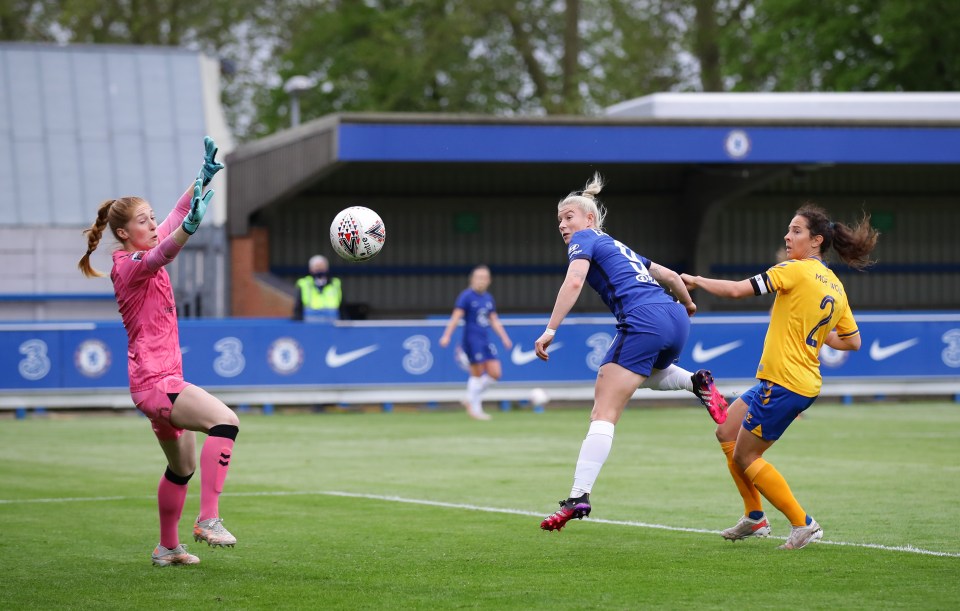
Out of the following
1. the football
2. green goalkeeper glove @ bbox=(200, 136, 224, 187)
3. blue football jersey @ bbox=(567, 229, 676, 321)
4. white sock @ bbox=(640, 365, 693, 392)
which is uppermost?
green goalkeeper glove @ bbox=(200, 136, 224, 187)

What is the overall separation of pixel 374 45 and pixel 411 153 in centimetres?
2010

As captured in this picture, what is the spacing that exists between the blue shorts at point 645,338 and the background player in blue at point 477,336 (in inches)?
459

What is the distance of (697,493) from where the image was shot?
37.7 ft

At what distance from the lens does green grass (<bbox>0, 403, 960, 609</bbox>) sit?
706cm

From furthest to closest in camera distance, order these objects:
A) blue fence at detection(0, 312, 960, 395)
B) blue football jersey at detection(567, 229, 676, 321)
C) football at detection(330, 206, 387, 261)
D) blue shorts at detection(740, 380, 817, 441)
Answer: blue fence at detection(0, 312, 960, 395) → football at detection(330, 206, 387, 261) → blue football jersey at detection(567, 229, 676, 321) → blue shorts at detection(740, 380, 817, 441)

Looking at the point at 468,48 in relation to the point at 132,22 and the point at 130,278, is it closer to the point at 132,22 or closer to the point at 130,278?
the point at 132,22

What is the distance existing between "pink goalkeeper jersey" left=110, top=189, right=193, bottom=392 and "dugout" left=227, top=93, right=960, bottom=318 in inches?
715

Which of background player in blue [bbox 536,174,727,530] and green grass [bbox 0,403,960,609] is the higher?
background player in blue [bbox 536,174,727,530]

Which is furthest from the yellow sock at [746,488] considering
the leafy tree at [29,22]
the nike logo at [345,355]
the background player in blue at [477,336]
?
the leafy tree at [29,22]

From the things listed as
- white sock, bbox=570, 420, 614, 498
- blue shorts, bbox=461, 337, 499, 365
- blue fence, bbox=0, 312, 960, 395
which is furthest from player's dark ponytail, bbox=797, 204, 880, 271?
blue fence, bbox=0, 312, 960, 395

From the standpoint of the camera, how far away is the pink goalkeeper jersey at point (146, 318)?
778 cm

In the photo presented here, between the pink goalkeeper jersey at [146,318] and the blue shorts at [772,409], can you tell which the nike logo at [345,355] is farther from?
the blue shorts at [772,409]

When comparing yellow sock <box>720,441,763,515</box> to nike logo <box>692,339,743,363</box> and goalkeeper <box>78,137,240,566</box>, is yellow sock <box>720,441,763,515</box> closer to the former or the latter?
goalkeeper <box>78,137,240,566</box>

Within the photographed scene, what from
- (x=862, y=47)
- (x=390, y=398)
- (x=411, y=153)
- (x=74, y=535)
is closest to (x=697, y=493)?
(x=74, y=535)
